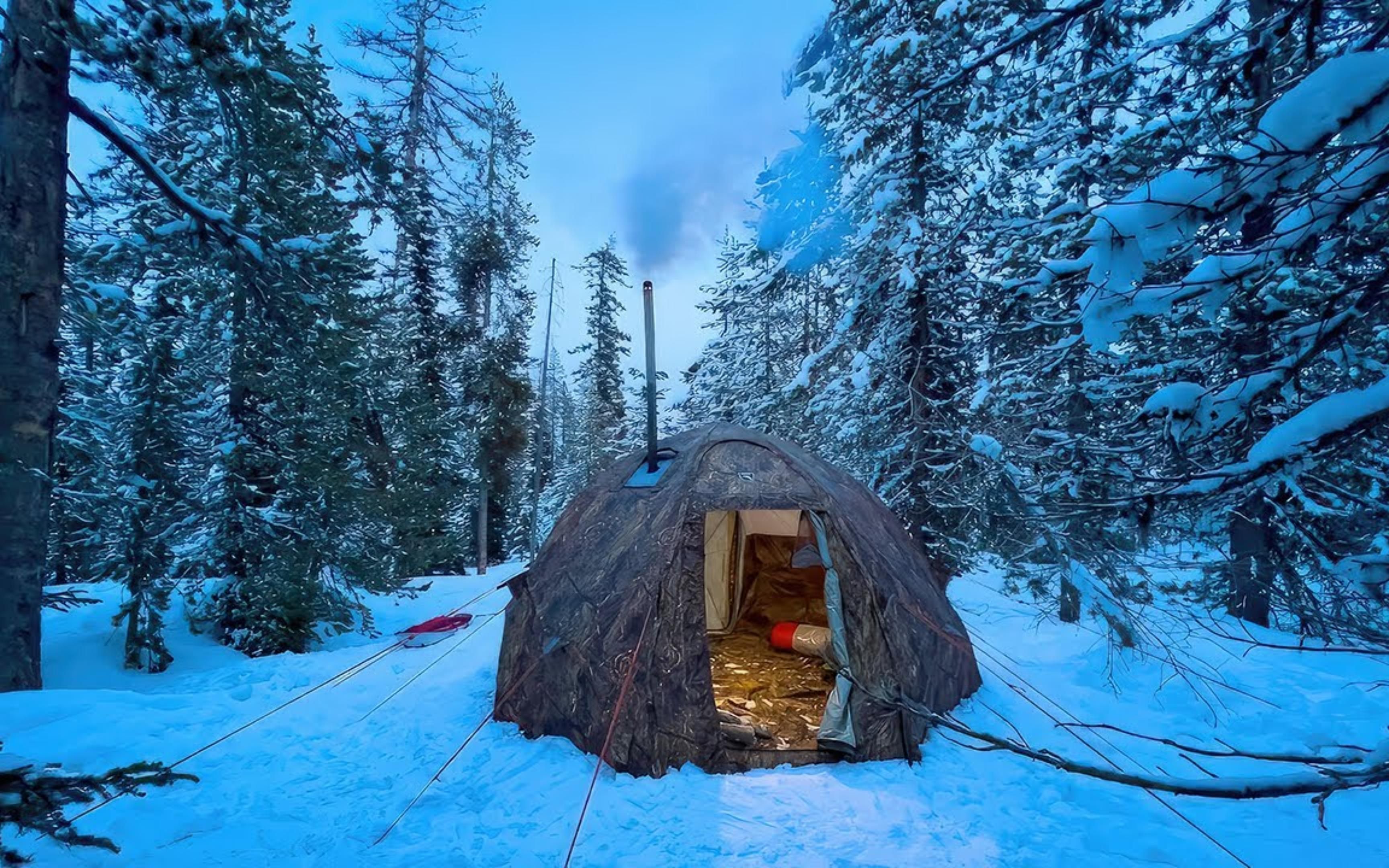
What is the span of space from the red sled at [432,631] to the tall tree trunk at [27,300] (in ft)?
13.9

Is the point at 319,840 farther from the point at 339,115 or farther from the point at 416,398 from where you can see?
the point at 416,398

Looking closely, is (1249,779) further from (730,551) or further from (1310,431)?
(730,551)

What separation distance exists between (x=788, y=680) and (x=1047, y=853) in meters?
3.27

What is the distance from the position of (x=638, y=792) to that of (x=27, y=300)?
5975mm

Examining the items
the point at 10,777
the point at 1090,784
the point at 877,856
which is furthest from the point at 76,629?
the point at 1090,784

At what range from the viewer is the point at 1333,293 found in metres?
2.53

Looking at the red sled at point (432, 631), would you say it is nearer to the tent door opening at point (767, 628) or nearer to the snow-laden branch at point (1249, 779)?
the tent door opening at point (767, 628)

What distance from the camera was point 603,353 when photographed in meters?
28.3

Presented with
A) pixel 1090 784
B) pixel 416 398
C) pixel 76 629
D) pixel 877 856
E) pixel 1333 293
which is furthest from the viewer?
pixel 416 398

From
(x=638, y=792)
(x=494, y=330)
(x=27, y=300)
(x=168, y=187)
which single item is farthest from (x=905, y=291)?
(x=494, y=330)

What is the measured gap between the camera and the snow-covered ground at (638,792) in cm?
396

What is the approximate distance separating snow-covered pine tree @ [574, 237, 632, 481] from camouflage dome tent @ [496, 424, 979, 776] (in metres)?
20.0

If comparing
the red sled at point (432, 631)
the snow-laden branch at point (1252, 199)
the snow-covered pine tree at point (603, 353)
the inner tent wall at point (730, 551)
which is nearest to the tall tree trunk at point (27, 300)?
the red sled at point (432, 631)

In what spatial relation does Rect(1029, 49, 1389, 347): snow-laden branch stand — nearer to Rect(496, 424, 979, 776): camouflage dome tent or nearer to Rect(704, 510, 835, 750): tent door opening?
Rect(496, 424, 979, 776): camouflage dome tent
